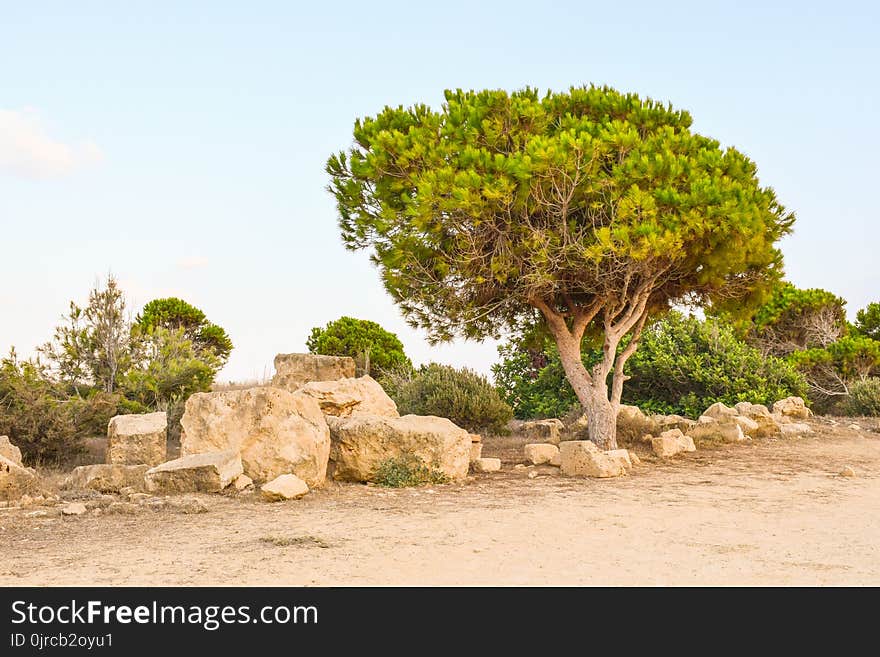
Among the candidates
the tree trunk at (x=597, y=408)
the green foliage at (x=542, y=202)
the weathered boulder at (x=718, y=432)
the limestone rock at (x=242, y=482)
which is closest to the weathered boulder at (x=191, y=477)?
the limestone rock at (x=242, y=482)

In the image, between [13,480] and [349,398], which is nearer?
[13,480]

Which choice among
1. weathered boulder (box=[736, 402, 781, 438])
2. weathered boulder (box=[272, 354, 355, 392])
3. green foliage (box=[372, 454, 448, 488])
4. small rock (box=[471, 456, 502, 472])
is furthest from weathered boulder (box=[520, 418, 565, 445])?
green foliage (box=[372, 454, 448, 488])

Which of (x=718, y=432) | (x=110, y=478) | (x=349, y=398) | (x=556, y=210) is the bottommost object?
(x=110, y=478)

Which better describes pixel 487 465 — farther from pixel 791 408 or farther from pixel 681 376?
pixel 791 408

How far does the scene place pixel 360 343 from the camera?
2586 cm

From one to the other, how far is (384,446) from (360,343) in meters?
14.4

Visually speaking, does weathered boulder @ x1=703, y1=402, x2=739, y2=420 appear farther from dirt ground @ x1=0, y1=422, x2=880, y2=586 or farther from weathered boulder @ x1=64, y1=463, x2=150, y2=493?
weathered boulder @ x1=64, y1=463, x2=150, y2=493

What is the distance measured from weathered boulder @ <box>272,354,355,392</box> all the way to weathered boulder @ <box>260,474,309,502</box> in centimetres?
589

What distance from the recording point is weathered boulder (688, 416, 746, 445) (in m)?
15.6

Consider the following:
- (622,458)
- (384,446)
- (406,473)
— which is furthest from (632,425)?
(384,446)

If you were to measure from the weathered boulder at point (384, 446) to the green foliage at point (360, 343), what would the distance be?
13253 millimetres

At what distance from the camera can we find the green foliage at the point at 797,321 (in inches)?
1113

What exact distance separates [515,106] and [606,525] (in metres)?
7.92

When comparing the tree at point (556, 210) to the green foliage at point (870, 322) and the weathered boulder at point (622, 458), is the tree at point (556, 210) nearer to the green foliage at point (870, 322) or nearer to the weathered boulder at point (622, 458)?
the weathered boulder at point (622, 458)
